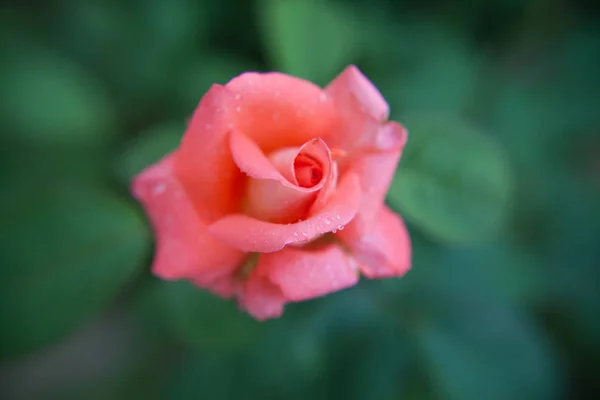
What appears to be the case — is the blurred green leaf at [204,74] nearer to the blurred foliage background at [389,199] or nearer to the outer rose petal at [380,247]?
the blurred foliage background at [389,199]

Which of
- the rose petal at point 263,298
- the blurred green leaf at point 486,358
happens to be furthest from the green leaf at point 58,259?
the blurred green leaf at point 486,358

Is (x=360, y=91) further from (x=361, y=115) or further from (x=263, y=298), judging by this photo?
(x=263, y=298)

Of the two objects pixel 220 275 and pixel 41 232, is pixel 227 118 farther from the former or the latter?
pixel 41 232

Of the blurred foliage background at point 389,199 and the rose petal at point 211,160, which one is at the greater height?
the rose petal at point 211,160

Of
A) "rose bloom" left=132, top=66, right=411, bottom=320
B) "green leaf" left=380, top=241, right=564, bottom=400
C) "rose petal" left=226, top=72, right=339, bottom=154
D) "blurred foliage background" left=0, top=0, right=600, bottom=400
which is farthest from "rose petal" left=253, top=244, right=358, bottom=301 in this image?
"green leaf" left=380, top=241, right=564, bottom=400

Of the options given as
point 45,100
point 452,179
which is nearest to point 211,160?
point 452,179

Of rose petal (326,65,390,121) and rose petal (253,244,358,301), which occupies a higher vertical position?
rose petal (326,65,390,121)

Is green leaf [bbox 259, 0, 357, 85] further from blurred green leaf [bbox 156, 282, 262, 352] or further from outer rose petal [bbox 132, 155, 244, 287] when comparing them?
blurred green leaf [bbox 156, 282, 262, 352]
